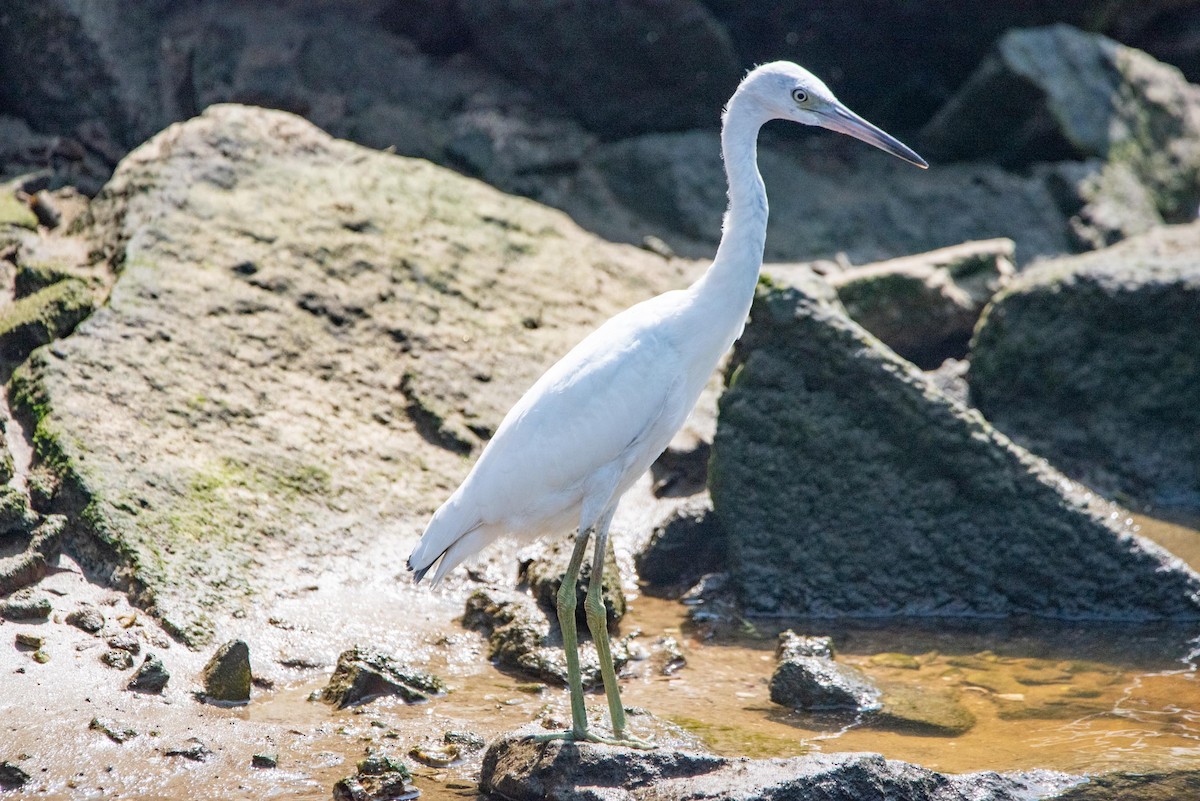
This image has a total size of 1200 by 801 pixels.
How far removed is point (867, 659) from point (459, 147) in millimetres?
5653

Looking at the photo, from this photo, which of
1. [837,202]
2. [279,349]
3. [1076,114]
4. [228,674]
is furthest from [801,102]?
[1076,114]

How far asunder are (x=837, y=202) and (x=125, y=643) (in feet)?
23.8

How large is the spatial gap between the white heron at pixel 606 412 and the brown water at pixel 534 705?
59 cm

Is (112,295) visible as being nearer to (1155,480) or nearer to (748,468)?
(748,468)

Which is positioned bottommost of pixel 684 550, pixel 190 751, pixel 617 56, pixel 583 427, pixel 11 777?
pixel 11 777

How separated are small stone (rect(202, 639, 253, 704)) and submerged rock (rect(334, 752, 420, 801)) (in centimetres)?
76

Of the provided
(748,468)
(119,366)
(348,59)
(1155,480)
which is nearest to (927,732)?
(748,468)

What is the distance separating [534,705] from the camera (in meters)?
5.04

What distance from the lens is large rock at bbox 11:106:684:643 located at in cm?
554

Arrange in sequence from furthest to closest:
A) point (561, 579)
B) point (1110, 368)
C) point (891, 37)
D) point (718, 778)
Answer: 1. point (891, 37)
2. point (1110, 368)
3. point (561, 579)
4. point (718, 778)

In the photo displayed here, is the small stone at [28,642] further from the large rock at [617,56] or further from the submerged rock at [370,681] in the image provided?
the large rock at [617,56]

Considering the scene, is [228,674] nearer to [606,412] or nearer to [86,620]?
[86,620]

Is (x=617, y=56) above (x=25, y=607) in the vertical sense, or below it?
above

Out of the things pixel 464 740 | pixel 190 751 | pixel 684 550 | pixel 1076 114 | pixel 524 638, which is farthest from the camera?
pixel 1076 114
